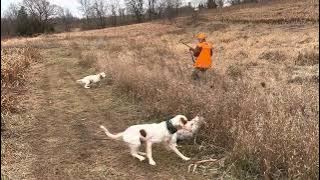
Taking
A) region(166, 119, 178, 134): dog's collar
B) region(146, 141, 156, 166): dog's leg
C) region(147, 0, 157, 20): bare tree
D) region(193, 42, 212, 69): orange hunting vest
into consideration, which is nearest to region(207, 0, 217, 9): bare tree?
region(147, 0, 157, 20): bare tree

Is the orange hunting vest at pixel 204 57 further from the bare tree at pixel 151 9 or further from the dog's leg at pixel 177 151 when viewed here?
the bare tree at pixel 151 9

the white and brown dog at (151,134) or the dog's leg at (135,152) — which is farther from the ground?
the white and brown dog at (151,134)

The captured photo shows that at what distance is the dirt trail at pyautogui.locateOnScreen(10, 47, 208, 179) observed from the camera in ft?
23.4

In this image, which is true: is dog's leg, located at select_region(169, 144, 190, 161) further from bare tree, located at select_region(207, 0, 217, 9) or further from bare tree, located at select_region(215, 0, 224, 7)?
bare tree, located at select_region(215, 0, 224, 7)

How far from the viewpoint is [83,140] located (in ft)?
28.0

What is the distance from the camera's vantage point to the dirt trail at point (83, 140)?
712 centimetres

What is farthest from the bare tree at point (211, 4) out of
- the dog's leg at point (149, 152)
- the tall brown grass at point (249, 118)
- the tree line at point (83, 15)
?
the dog's leg at point (149, 152)

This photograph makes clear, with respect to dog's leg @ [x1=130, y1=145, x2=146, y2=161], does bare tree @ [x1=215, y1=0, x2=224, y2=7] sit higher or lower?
higher

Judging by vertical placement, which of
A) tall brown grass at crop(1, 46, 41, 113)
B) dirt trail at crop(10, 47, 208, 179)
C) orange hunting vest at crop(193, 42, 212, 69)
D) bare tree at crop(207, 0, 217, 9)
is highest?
bare tree at crop(207, 0, 217, 9)

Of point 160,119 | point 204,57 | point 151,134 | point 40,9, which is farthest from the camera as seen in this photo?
point 40,9

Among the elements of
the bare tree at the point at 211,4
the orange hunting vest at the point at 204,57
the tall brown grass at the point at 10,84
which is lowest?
the tall brown grass at the point at 10,84

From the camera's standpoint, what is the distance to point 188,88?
941 centimetres

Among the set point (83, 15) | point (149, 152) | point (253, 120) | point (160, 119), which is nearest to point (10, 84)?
point (160, 119)

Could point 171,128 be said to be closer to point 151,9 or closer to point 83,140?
point 83,140
